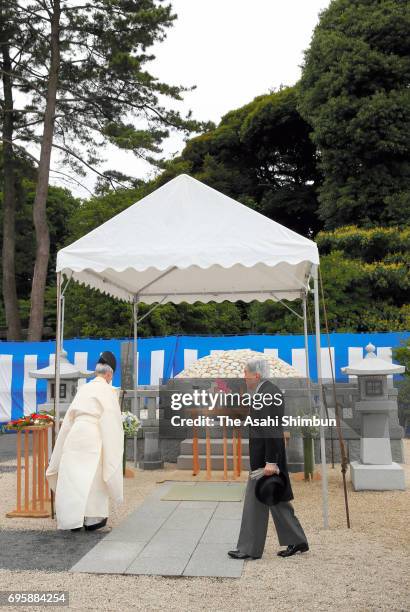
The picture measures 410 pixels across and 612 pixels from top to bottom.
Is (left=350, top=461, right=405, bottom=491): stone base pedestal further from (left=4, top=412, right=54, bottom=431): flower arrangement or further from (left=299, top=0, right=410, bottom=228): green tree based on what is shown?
(left=299, top=0, right=410, bottom=228): green tree

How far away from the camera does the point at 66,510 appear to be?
553cm

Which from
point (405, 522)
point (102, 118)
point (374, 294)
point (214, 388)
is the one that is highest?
point (102, 118)

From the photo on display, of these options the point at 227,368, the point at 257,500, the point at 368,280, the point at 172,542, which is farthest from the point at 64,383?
the point at 368,280

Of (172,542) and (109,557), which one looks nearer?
(109,557)

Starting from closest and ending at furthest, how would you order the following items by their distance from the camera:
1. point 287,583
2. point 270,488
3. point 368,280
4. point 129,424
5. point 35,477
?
point 287,583
point 270,488
point 35,477
point 129,424
point 368,280

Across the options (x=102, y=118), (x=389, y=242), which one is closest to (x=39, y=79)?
(x=102, y=118)

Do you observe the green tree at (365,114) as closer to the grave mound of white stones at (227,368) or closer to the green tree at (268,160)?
the green tree at (268,160)

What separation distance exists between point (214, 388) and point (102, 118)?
12.8 metres

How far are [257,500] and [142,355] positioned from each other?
9927 millimetres

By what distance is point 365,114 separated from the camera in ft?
72.3

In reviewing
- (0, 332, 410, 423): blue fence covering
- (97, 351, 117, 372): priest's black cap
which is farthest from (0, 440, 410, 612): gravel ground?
(0, 332, 410, 423): blue fence covering

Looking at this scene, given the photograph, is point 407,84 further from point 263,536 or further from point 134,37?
point 263,536

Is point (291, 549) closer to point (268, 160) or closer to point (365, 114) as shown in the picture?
point (365, 114)

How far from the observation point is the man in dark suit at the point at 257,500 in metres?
4.68
